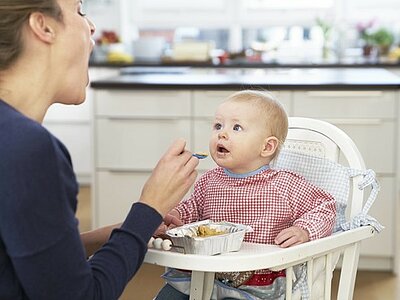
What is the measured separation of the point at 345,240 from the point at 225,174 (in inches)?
14.6

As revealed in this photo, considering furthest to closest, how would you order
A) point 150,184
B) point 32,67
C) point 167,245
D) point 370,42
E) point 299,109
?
point 370,42, point 299,109, point 167,245, point 150,184, point 32,67

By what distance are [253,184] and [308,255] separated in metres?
0.32

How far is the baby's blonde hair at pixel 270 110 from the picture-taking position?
197 centimetres

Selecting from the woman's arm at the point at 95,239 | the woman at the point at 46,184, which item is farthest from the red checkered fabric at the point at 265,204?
the woman at the point at 46,184

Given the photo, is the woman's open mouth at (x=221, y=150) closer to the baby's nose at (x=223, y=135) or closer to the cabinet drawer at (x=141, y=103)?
the baby's nose at (x=223, y=135)

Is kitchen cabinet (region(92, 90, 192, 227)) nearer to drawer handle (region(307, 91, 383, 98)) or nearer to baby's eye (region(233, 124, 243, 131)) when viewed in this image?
drawer handle (region(307, 91, 383, 98))

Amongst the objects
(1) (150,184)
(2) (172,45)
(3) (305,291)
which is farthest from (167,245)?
(2) (172,45)

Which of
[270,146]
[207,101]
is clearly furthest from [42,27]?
[207,101]

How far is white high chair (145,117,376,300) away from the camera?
1.59 meters

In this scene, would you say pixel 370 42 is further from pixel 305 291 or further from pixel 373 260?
pixel 305 291

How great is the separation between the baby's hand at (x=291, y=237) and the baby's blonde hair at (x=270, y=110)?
0.29 meters

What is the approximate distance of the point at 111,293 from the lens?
1366mm

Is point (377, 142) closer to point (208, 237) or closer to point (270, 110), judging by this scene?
point (270, 110)

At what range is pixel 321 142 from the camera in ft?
7.04
